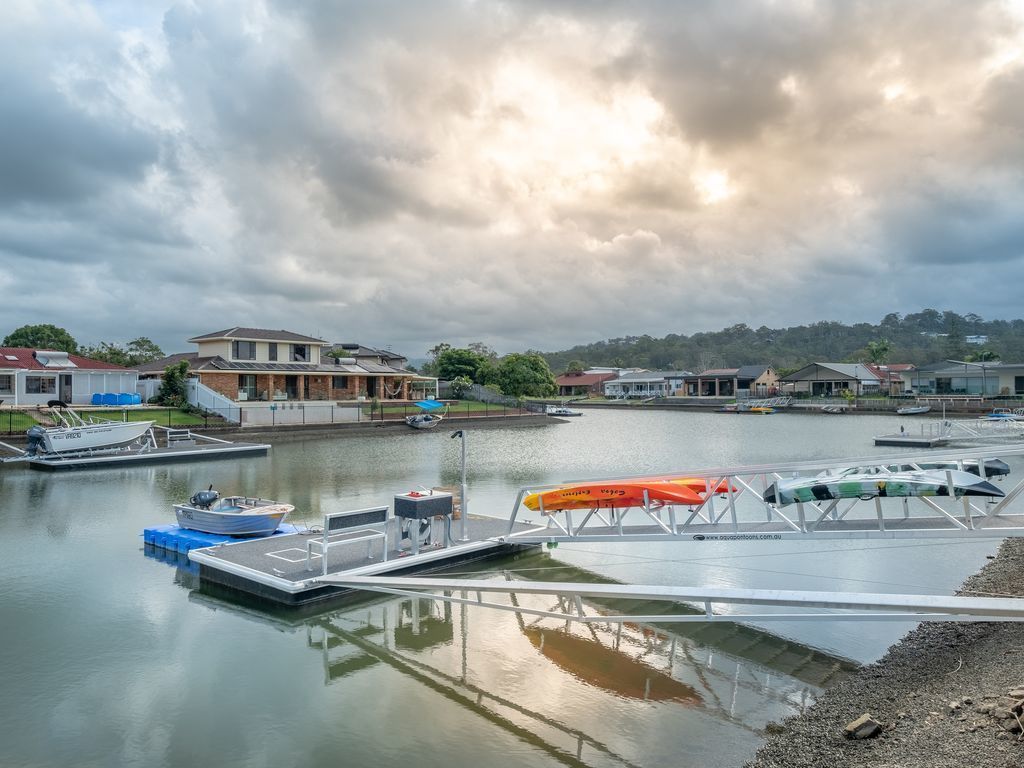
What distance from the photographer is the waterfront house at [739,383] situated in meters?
103

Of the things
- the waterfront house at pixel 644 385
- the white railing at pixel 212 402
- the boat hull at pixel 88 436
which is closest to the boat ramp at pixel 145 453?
A: the boat hull at pixel 88 436

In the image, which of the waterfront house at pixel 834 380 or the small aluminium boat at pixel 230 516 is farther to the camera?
the waterfront house at pixel 834 380

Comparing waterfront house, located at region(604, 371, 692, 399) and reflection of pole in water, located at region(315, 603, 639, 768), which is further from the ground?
waterfront house, located at region(604, 371, 692, 399)

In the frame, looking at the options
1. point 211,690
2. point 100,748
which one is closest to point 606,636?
point 211,690

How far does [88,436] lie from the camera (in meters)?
32.0

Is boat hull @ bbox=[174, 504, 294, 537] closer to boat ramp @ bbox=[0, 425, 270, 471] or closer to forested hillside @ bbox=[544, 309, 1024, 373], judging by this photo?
boat ramp @ bbox=[0, 425, 270, 471]

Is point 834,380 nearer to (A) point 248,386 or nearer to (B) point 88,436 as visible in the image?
(A) point 248,386

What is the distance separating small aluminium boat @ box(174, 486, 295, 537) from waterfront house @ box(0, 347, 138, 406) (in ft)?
121

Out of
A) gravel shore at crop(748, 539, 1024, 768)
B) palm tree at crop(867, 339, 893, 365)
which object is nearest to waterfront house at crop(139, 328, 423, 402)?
gravel shore at crop(748, 539, 1024, 768)

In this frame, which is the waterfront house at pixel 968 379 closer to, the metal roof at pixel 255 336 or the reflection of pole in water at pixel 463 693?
the metal roof at pixel 255 336

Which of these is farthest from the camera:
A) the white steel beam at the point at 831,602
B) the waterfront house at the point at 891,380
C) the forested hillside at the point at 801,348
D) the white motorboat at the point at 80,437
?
the forested hillside at the point at 801,348

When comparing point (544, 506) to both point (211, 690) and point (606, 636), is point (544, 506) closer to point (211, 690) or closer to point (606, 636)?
point (606, 636)

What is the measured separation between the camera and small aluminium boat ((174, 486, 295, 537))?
1583 centimetres

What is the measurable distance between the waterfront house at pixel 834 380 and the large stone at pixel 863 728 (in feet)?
310
